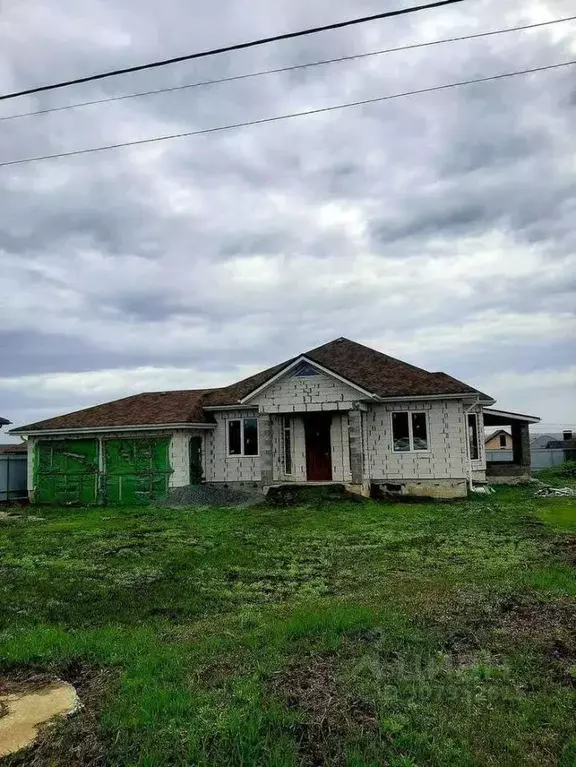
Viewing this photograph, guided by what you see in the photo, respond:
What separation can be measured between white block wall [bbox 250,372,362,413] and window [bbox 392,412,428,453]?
2067 mm

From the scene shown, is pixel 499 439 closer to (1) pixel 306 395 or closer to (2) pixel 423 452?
(2) pixel 423 452

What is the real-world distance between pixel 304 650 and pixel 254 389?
1677 cm

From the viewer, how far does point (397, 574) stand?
353 inches

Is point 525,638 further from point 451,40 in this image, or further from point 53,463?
point 53,463

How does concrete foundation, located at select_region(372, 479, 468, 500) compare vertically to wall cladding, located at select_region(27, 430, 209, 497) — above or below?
below

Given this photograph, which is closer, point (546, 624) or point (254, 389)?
point (546, 624)

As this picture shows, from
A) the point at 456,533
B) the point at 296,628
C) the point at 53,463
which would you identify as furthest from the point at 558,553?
the point at 53,463

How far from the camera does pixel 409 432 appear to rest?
21.5m

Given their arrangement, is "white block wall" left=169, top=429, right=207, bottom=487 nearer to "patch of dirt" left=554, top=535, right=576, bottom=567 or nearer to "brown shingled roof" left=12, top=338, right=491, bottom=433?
"brown shingled roof" left=12, top=338, right=491, bottom=433

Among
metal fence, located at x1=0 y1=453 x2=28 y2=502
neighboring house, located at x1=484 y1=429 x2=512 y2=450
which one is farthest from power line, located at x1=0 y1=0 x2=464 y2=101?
neighboring house, located at x1=484 y1=429 x2=512 y2=450

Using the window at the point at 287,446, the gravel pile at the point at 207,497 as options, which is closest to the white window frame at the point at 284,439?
the window at the point at 287,446

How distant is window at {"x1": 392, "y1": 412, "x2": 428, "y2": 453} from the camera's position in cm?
2136

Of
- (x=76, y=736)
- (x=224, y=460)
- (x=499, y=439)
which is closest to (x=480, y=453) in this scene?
(x=224, y=460)

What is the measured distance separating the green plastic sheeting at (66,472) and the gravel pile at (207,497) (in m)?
3.22
